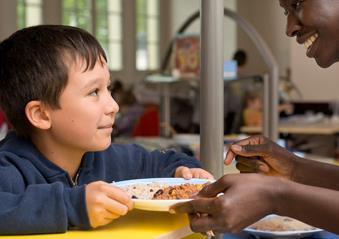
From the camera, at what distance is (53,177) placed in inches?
36.7

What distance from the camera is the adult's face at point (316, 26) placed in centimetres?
77

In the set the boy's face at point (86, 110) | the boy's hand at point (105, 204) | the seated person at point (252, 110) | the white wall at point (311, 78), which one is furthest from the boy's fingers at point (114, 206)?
the white wall at point (311, 78)

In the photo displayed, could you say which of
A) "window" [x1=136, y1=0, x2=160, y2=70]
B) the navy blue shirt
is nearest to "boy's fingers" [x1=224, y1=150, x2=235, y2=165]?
the navy blue shirt

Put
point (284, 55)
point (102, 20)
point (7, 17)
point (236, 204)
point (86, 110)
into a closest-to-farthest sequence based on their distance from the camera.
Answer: point (236, 204) < point (86, 110) < point (7, 17) < point (102, 20) < point (284, 55)

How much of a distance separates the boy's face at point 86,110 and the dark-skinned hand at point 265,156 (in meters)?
0.23

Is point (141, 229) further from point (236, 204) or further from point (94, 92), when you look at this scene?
point (94, 92)

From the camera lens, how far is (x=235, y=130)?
4.64 metres

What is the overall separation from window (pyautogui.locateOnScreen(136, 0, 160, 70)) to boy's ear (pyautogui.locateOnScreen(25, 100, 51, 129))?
6553mm

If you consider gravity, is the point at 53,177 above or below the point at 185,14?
below

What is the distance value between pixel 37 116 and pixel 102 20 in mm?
6352

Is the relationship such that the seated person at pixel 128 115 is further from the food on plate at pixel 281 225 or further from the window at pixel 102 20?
the food on plate at pixel 281 225

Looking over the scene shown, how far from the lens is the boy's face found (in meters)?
0.92

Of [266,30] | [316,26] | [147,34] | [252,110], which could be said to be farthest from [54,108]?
[266,30]

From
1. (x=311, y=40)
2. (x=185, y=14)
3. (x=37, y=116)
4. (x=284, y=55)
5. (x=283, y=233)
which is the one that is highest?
(x=185, y=14)
